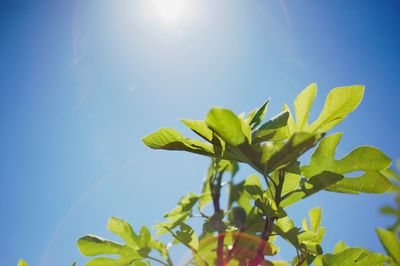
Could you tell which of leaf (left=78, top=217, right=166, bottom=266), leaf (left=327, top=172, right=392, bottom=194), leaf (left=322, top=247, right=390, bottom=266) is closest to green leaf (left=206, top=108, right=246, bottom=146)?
leaf (left=327, top=172, right=392, bottom=194)

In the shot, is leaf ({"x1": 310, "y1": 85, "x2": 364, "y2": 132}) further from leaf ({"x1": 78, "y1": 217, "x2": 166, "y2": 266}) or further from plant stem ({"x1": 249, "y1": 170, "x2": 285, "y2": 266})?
leaf ({"x1": 78, "y1": 217, "x2": 166, "y2": 266})

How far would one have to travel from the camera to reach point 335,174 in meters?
1.19

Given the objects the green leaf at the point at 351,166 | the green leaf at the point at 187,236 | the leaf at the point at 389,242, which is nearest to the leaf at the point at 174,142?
the green leaf at the point at 351,166

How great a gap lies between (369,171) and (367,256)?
18.9 inches

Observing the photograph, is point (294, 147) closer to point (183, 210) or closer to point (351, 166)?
point (351, 166)

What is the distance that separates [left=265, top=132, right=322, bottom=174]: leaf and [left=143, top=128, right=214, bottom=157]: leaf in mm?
268

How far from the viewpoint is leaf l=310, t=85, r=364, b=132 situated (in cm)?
115

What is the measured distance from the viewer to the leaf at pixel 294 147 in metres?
0.95

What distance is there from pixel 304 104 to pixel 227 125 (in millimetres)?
460

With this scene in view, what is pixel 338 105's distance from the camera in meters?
1.20

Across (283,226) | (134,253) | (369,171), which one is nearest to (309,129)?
(369,171)

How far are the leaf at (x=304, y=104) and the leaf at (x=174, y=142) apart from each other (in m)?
0.40

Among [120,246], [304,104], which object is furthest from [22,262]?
[304,104]

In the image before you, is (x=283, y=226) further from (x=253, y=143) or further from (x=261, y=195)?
(x=253, y=143)
